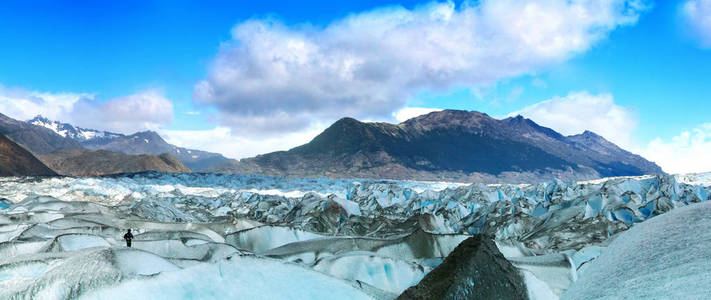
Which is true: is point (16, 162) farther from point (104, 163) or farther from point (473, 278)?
point (473, 278)

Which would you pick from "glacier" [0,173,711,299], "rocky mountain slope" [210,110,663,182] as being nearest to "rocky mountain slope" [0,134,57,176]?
"rocky mountain slope" [210,110,663,182]

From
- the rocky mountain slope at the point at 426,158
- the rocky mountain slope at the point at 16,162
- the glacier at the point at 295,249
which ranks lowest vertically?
the glacier at the point at 295,249

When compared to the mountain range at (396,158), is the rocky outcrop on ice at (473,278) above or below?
below

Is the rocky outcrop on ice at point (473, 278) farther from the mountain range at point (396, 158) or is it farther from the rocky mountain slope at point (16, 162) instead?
the mountain range at point (396, 158)

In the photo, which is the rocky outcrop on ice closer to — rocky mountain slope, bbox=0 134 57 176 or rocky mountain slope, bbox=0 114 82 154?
rocky mountain slope, bbox=0 134 57 176

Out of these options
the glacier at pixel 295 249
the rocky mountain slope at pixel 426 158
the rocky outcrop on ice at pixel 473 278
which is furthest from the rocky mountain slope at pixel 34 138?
the rocky outcrop on ice at pixel 473 278

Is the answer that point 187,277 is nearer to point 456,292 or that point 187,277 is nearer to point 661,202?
point 456,292

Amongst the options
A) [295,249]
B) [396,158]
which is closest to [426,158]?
[396,158]
